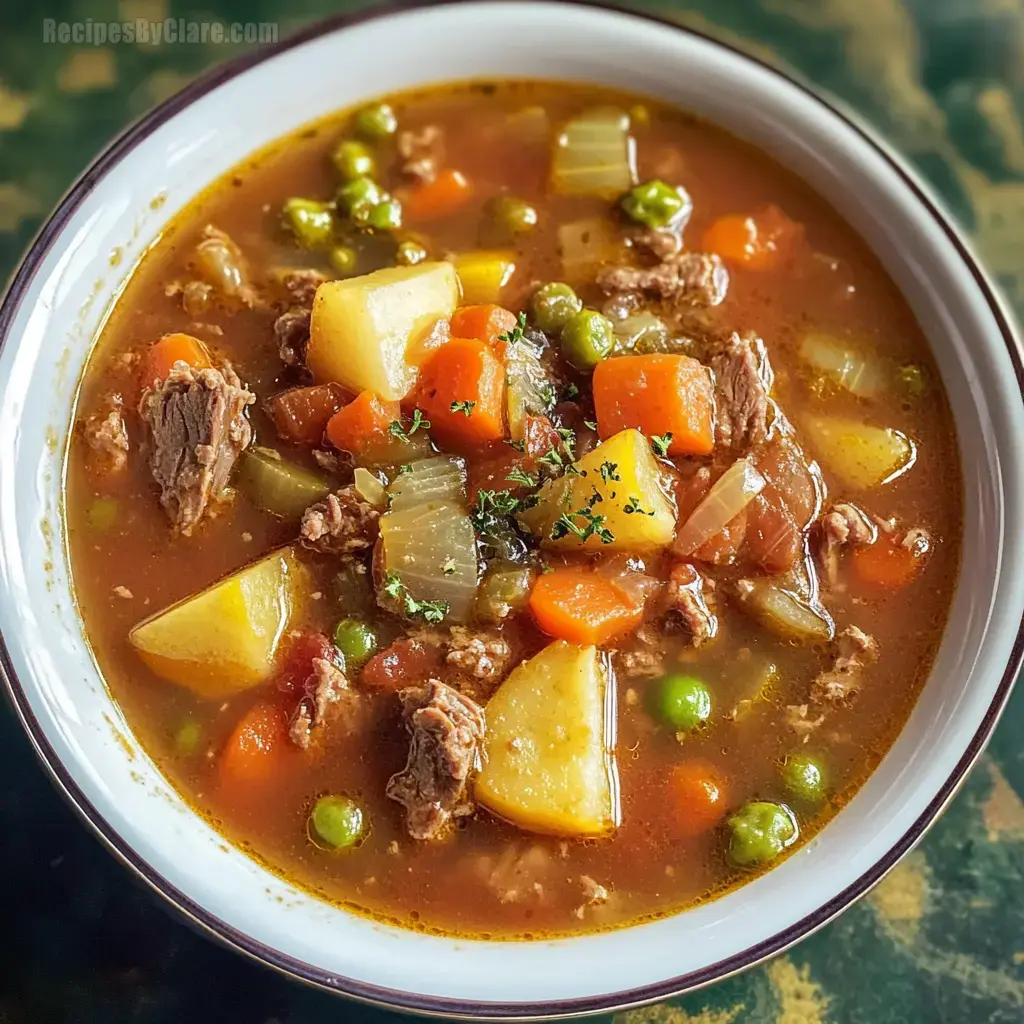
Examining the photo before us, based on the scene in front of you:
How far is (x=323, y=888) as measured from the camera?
3941mm

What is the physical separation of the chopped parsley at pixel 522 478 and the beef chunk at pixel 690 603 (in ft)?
2.04

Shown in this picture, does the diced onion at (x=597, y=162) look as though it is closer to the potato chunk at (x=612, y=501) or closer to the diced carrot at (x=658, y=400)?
the diced carrot at (x=658, y=400)

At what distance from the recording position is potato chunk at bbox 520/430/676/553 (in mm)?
4008

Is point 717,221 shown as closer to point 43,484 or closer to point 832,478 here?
point 832,478

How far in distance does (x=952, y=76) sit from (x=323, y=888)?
456 centimetres

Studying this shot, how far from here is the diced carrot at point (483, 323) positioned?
167 inches

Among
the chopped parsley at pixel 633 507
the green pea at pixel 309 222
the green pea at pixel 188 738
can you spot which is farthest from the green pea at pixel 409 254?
the green pea at pixel 188 738

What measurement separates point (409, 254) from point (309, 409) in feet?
2.58

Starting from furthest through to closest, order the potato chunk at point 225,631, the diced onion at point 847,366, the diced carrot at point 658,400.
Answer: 1. the diced onion at point 847,366
2. the diced carrot at point 658,400
3. the potato chunk at point 225,631

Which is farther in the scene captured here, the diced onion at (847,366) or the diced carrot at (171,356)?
the diced onion at (847,366)

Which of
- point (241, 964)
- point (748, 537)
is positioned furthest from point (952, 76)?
point (241, 964)

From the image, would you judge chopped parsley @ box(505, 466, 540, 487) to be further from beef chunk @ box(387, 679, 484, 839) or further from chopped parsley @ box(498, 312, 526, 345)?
beef chunk @ box(387, 679, 484, 839)

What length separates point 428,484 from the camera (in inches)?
161

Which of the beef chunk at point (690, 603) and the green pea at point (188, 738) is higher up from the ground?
the beef chunk at point (690, 603)
